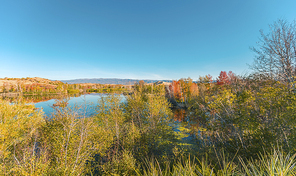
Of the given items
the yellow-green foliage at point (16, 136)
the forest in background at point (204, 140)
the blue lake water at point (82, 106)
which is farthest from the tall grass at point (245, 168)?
the yellow-green foliage at point (16, 136)

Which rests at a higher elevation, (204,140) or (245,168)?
(245,168)

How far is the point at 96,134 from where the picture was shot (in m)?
11.9

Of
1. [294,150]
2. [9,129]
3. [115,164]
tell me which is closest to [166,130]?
[115,164]

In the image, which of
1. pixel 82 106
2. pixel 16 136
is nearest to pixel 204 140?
pixel 82 106

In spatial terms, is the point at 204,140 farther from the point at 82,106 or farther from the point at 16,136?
the point at 16,136

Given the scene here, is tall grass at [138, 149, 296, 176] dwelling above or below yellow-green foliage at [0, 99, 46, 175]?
above

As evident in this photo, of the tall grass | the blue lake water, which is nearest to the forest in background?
the tall grass

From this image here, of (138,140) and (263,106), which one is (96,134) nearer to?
(138,140)

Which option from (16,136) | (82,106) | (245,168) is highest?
(245,168)

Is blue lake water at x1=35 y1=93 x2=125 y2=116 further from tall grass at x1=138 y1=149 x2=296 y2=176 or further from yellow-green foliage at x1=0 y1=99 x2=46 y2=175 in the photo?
tall grass at x1=138 y1=149 x2=296 y2=176

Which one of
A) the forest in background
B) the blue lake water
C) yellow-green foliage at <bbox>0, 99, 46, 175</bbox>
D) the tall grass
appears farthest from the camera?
the blue lake water

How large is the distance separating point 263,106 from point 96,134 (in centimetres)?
1452

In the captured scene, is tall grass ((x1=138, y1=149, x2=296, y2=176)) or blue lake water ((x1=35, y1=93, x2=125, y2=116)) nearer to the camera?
tall grass ((x1=138, y1=149, x2=296, y2=176))

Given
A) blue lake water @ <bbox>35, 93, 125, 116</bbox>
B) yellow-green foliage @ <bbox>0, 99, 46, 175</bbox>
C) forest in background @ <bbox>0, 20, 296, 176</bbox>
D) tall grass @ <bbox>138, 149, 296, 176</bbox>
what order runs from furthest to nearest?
blue lake water @ <bbox>35, 93, 125, 116</bbox>, yellow-green foliage @ <bbox>0, 99, 46, 175</bbox>, forest in background @ <bbox>0, 20, 296, 176</bbox>, tall grass @ <bbox>138, 149, 296, 176</bbox>
